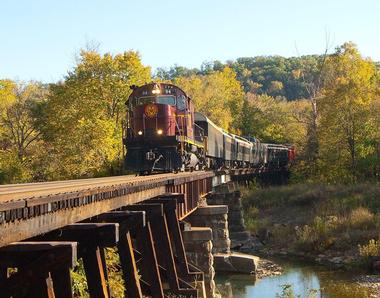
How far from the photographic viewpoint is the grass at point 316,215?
33594mm

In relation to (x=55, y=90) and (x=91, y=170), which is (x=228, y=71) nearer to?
(x=55, y=90)

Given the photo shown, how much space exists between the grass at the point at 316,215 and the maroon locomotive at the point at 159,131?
12974 mm

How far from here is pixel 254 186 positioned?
169 feet

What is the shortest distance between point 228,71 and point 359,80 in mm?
45415

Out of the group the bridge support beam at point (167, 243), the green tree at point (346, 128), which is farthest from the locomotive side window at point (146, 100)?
the green tree at point (346, 128)

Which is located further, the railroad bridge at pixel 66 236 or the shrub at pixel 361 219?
the shrub at pixel 361 219

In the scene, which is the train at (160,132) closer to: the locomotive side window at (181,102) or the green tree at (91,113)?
the locomotive side window at (181,102)

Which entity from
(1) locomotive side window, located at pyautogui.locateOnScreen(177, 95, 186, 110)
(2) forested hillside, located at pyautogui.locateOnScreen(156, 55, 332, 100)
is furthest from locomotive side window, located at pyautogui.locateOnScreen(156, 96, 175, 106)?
(2) forested hillside, located at pyautogui.locateOnScreen(156, 55, 332, 100)

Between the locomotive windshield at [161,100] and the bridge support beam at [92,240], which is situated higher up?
the locomotive windshield at [161,100]

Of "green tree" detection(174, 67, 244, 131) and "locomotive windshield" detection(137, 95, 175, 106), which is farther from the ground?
"green tree" detection(174, 67, 244, 131)

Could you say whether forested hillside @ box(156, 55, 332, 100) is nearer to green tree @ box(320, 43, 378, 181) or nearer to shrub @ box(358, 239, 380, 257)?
green tree @ box(320, 43, 378, 181)

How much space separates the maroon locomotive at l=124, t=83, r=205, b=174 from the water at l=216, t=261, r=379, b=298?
6.14 m

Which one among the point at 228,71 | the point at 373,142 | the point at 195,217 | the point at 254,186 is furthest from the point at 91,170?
the point at 228,71

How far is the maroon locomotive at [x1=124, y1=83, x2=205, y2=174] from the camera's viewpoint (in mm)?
21969
